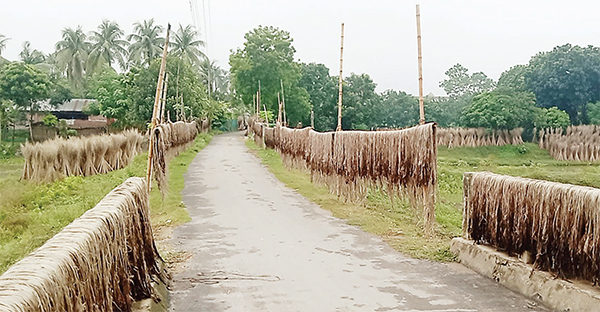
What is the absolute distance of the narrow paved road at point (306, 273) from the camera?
232 inches

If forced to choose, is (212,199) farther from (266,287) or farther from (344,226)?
(266,287)

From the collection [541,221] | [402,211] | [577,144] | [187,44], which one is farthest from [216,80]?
[541,221]

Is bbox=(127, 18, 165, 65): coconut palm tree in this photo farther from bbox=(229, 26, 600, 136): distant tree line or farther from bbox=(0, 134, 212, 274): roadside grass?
bbox=(0, 134, 212, 274): roadside grass

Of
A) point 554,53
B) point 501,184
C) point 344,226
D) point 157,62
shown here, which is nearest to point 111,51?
point 157,62

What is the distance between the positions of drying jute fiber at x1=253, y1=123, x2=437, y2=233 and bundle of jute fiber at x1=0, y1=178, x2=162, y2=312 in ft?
15.0

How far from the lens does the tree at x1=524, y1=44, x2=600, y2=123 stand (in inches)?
1825

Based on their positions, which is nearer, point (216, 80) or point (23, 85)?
point (23, 85)

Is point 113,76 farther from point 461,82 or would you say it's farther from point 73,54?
point 461,82

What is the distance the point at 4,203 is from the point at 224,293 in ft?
40.1

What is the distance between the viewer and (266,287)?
6.50 meters

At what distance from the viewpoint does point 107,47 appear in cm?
5231

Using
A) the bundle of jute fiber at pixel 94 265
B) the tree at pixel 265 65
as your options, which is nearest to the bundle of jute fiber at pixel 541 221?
the bundle of jute fiber at pixel 94 265

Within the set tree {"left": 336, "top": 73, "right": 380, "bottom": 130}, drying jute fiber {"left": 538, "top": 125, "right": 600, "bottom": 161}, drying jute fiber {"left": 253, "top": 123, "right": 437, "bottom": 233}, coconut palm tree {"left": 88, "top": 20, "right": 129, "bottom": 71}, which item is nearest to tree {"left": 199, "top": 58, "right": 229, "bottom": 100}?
coconut palm tree {"left": 88, "top": 20, "right": 129, "bottom": 71}

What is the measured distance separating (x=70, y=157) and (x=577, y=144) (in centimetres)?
2892
